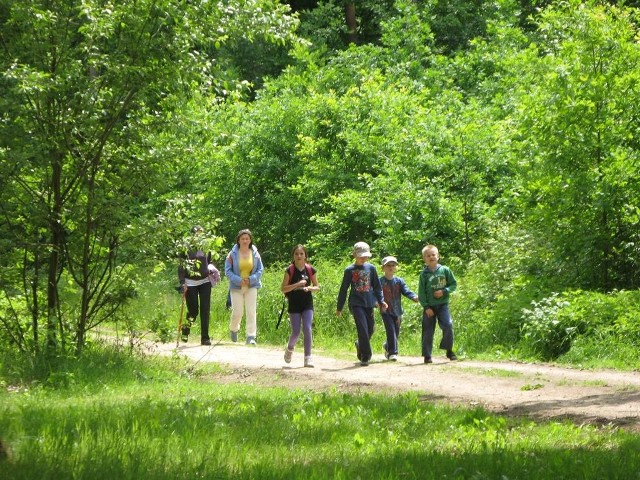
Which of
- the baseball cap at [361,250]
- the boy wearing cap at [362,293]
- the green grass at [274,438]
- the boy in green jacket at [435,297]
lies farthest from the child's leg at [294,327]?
the green grass at [274,438]

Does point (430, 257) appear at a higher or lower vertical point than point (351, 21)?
lower

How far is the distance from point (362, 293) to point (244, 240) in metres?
3.66

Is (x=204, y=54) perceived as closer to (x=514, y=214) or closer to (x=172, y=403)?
(x=172, y=403)

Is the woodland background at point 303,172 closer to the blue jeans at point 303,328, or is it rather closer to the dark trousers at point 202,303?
the blue jeans at point 303,328

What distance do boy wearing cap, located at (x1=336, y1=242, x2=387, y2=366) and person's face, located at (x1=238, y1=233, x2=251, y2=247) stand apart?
3.40m

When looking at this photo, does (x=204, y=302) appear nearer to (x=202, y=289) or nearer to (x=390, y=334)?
(x=202, y=289)

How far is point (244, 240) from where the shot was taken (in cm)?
1855

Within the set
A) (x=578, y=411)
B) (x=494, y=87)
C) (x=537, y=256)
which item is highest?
(x=494, y=87)

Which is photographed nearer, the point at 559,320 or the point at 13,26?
the point at 13,26

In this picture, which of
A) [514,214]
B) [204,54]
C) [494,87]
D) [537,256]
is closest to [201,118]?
[204,54]

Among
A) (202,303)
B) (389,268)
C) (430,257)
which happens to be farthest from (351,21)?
(430,257)

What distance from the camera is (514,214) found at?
23.0m

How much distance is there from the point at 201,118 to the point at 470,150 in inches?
442

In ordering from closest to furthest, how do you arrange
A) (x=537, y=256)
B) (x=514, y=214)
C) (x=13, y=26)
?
1. (x=13, y=26)
2. (x=537, y=256)
3. (x=514, y=214)
